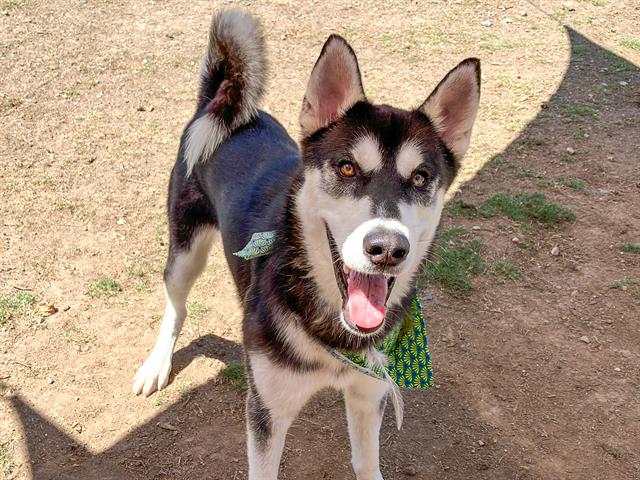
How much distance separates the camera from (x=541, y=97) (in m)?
7.11

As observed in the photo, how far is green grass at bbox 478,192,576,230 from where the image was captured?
530 centimetres

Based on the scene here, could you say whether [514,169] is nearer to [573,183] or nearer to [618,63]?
[573,183]

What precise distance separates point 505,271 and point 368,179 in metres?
2.64

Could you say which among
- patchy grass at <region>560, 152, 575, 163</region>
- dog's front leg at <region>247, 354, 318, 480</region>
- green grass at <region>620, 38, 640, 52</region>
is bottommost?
green grass at <region>620, 38, 640, 52</region>

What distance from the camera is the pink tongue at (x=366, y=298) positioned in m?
2.47

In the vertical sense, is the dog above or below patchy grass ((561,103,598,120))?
above

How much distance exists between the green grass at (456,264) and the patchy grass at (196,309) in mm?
1542

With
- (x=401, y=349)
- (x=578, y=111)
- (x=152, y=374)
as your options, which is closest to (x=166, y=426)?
(x=152, y=374)

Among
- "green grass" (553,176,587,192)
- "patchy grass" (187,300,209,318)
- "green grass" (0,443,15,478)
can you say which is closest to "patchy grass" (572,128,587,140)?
"green grass" (553,176,587,192)

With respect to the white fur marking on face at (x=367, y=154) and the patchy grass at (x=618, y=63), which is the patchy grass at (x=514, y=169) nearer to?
the patchy grass at (x=618, y=63)

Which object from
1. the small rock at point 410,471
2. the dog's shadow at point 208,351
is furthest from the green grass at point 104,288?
the small rock at point 410,471

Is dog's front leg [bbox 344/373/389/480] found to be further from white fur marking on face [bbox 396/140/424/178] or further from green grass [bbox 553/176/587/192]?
green grass [bbox 553/176/587/192]

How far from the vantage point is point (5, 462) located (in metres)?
3.34

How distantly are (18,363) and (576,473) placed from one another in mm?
3250
